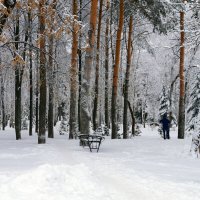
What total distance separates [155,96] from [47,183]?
56927 mm

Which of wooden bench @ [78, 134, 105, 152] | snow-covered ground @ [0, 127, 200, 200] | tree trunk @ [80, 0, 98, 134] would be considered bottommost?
snow-covered ground @ [0, 127, 200, 200]

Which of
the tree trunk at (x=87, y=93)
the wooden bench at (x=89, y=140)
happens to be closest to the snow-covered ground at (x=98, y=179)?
the wooden bench at (x=89, y=140)

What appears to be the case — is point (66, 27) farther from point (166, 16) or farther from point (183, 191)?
point (166, 16)

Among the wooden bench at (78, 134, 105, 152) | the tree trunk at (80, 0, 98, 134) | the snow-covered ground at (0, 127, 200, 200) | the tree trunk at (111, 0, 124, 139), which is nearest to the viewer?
the snow-covered ground at (0, 127, 200, 200)

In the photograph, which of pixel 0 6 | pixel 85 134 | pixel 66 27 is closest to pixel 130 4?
pixel 85 134

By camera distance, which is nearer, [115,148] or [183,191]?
[183,191]

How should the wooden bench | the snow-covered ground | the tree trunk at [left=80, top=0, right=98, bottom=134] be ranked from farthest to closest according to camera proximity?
the tree trunk at [left=80, top=0, right=98, bottom=134], the wooden bench, the snow-covered ground

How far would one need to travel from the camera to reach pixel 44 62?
52.1ft

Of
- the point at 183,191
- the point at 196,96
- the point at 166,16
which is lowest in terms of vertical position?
the point at 183,191

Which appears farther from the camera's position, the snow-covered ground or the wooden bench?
→ the wooden bench

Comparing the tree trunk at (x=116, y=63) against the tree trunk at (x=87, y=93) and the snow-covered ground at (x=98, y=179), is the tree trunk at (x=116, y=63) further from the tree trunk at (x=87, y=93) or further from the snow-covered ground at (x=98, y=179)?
the snow-covered ground at (x=98, y=179)

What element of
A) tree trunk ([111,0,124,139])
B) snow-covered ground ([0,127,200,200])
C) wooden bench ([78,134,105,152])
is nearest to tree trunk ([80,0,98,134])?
wooden bench ([78,134,105,152])

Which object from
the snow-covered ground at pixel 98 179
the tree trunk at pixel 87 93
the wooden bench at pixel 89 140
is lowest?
the snow-covered ground at pixel 98 179

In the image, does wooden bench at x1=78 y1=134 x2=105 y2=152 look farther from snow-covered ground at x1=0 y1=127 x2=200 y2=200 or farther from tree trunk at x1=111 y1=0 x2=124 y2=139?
tree trunk at x1=111 y1=0 x2=124 y2=139
